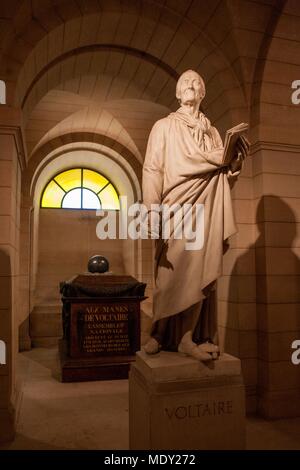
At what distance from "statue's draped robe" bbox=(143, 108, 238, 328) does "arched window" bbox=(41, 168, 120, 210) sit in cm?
794

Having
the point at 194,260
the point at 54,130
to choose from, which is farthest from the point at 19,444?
the point at 54,130

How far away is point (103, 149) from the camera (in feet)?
28.9

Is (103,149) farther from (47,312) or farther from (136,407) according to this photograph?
(136,407)

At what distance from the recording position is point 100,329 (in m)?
5.45

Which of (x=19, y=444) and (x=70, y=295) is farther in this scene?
(x=70, y=295)

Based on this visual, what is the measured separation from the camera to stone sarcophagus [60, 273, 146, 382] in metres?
5.25

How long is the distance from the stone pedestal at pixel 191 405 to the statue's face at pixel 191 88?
176 cm

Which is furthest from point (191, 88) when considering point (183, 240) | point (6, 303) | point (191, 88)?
point (6, 303)

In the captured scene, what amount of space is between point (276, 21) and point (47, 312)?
6.59 metres

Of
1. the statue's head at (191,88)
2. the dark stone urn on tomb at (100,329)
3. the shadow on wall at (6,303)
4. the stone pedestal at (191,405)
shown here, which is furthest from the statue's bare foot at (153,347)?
the dark stone urn on tomb at (100,329)

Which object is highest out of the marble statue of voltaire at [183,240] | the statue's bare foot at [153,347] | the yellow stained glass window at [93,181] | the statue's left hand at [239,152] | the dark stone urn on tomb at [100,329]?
the yellow stained glass window at [93,181]

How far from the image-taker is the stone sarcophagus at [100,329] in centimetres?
525

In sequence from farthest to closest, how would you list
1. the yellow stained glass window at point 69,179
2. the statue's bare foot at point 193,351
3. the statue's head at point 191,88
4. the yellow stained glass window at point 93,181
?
the yellow stained glass window at point 93,181 < the yellow stained glass window at point 69,179 < the statue's head at point 191,88 < the statue's bare foot at point 193,351

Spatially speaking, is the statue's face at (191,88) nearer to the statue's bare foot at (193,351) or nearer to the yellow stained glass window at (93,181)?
the statue's bare foot at (193,351)
